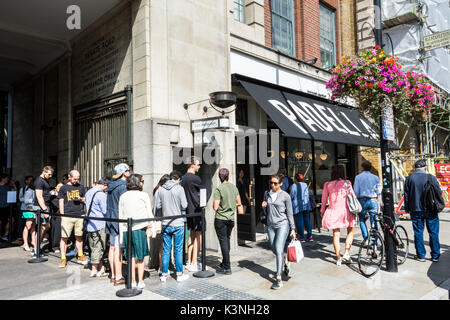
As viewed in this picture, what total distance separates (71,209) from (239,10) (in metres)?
7.34

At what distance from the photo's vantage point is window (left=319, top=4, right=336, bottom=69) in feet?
44.3

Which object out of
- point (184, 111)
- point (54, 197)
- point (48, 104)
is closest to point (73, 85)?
point (48, 104)

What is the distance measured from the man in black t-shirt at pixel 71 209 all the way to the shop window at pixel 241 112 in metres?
4.91

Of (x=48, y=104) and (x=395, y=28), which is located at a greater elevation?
(x=395, y=28)

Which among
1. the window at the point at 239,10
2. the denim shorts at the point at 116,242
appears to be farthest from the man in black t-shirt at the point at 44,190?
the window at the point at 239,10

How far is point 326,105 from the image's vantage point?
11938mm

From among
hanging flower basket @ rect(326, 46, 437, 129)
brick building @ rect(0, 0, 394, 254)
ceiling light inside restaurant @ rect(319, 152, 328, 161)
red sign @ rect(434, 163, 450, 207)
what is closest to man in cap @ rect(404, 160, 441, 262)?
hanging flower basket @ rect(326, 46, 437, 129)

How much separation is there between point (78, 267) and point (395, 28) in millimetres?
17455

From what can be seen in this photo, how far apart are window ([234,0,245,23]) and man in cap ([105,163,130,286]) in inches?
252

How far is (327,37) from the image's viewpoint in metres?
13.9

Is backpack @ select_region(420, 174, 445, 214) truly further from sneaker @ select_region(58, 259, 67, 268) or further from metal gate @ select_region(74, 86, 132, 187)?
sneaker @ select_region(58, 259, 67, 268)

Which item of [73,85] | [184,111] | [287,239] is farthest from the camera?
[73,85]

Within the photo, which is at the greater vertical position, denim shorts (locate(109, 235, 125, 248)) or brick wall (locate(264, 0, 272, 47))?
brick wall (locate(264, 0, 272, 47))
